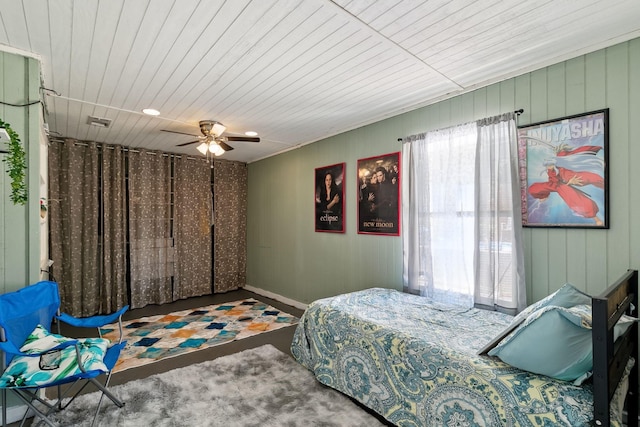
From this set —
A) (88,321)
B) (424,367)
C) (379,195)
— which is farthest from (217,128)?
(424,367)

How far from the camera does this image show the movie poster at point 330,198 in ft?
14.2

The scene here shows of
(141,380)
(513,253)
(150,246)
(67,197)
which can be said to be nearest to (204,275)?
(150,246)

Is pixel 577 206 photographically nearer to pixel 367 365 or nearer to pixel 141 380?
pixel 367 365

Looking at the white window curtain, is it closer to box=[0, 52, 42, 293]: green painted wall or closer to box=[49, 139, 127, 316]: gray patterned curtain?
box=[0, 52, 42, 293]: green painted wall

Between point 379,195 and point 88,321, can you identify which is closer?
point 88,321

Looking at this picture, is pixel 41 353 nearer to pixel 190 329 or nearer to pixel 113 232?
pixel 190 329

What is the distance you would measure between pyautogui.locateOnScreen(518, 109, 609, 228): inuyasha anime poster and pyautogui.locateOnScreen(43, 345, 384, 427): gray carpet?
6.92 ft

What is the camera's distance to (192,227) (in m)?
5.77

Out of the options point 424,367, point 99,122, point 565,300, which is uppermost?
point 99,122

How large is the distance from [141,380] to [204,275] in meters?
3.27

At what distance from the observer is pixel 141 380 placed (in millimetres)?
2729

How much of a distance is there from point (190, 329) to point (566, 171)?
439 centimetres

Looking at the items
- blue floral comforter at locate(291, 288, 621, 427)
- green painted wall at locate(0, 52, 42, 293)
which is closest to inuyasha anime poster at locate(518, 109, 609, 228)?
blue floral comforter at locate(291, 288, 621, 427)

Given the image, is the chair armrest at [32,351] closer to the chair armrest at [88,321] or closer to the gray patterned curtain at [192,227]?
the chair armrest at [88,321]
